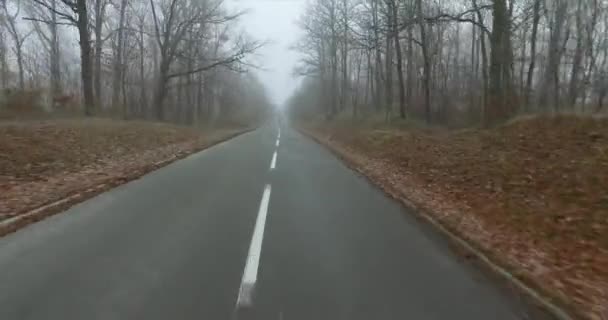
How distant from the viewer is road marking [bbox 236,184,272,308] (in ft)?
13.0

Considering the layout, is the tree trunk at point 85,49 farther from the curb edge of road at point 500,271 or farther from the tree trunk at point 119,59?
the curb edge of road at point 500,271

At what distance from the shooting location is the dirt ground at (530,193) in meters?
4.76

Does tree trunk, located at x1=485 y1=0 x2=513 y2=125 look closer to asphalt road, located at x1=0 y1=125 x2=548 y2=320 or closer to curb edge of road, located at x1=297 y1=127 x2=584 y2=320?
curb edge of road, located at x1=297 y1=127 x2=584 y2=320

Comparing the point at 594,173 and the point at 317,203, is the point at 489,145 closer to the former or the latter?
the point at 594,173

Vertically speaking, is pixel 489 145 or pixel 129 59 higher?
pixel 129 59

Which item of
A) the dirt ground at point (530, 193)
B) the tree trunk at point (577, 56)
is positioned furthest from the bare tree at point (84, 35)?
the tree trunk at point (577, 56)

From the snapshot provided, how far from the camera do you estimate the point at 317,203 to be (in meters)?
8.20

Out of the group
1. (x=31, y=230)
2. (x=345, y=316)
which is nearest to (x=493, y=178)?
(x=345, y=316)

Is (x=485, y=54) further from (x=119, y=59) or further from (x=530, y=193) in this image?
(x=119, y=59)

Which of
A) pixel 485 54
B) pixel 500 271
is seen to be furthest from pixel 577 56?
pixel 500 271

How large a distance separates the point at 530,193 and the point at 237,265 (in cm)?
597

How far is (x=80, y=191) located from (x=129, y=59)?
38.2m

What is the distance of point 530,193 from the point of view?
7867mm

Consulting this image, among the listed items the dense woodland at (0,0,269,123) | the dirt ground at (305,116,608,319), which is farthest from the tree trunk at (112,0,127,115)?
the dirt ground at (305,116,608,319)
